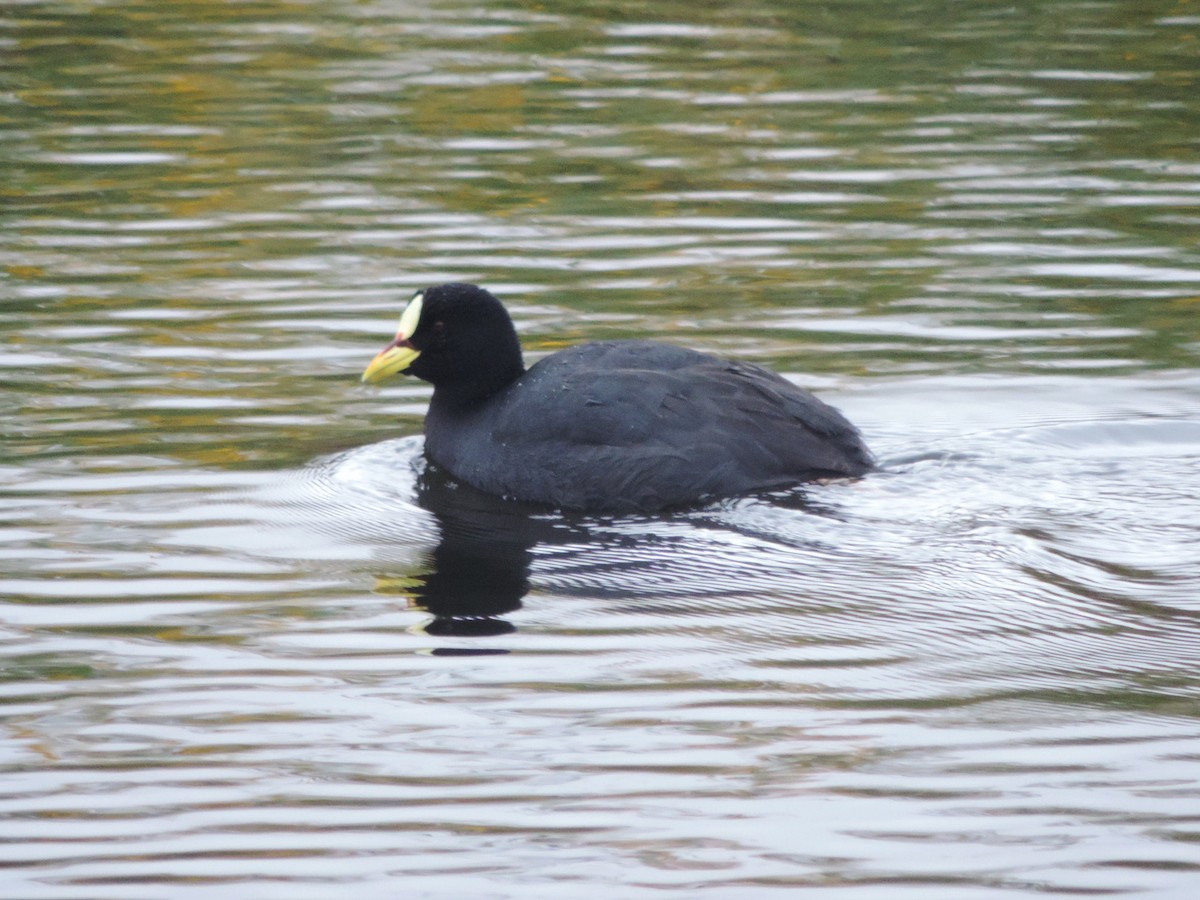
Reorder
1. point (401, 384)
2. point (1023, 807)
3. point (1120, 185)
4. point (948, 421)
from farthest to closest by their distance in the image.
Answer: point (1120, 185) < point (401, 384) < point (948, 421) < point (1023, 807)

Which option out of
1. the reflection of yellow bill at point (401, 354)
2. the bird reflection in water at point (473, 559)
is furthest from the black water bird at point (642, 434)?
the reflection of yellow bill at point (401, 354)

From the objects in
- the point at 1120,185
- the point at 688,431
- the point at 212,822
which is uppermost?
the point at 1120,185

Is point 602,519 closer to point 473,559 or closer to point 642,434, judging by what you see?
point 642,434

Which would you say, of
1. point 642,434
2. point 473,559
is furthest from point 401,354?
point 473,559

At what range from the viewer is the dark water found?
478cm

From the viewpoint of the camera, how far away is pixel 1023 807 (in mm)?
4727

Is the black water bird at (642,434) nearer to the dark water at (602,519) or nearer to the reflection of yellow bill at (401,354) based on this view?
the dark water at (602,519)

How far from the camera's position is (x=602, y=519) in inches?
286

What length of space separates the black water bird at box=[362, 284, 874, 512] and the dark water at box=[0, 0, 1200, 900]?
158mm

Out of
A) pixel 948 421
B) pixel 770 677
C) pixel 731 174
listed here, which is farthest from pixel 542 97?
pixel 770 677

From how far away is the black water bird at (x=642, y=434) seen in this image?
7.30m

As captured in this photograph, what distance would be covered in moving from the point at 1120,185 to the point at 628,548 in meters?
5.92

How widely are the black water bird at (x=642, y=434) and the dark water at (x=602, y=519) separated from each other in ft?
0.52

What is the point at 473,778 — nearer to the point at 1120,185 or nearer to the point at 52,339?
the point at 52,339
